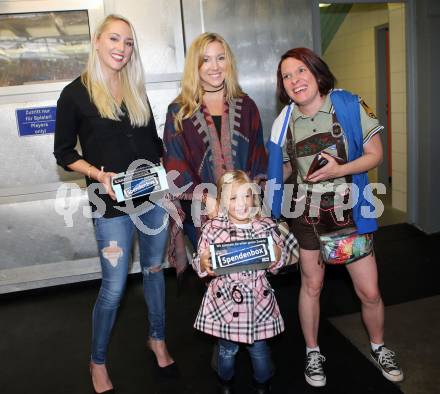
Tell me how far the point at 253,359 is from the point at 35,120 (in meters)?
2.39

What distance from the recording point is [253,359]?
1966mm

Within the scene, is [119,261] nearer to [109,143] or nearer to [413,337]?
[109,143]

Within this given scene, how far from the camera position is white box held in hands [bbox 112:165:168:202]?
5.76ft

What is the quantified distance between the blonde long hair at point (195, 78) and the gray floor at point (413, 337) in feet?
4.75

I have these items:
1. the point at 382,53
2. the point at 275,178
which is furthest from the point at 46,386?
the point at 382,53

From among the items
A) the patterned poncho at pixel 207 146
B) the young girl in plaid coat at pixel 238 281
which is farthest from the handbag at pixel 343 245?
the patterned poncho at pixel 207 146

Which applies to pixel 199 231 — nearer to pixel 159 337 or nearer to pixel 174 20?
pixel 159 337

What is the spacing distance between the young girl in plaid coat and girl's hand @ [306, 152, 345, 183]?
25 centimetres

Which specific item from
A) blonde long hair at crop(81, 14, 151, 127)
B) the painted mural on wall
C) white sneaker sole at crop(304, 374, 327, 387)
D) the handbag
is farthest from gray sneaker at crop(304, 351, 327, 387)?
the painted mural on wall

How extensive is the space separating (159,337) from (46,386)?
23.3 inches

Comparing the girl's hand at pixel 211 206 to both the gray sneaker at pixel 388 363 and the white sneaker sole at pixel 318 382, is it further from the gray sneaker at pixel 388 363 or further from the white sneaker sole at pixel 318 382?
the gray sneaker at pixel 388 363

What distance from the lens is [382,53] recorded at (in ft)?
18.2

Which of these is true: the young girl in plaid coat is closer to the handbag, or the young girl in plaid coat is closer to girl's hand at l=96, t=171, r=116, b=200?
the handbag

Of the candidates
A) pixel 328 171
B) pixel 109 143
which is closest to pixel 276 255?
pixel 328 171
